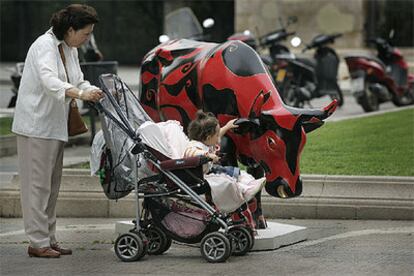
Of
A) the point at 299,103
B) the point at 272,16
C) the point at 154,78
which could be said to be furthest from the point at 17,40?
the point at 154,78

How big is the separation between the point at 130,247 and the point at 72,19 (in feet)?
5.43

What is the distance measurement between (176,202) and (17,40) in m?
29.3

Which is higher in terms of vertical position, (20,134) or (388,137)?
(20,134)

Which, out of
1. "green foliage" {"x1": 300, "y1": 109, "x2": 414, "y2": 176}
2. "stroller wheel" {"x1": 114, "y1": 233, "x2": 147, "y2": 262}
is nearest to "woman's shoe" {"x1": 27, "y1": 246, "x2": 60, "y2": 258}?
"stroller wheel" {"x1": 114, "y1": 233, "x2": 147, "y2": 262}

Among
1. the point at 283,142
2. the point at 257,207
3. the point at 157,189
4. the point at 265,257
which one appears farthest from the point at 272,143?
the point at 157,189

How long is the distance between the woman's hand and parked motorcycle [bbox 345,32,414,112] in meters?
11.5

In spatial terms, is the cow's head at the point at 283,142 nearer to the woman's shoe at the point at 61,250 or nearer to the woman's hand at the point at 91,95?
the woman's hand at the point at 91,95

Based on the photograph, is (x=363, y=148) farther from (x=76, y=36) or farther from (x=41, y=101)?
(x=41, y=101)

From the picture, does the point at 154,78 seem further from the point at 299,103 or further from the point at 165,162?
the point at 299,103

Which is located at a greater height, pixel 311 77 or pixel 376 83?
pixel 311 77

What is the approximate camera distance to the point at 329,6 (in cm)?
2756

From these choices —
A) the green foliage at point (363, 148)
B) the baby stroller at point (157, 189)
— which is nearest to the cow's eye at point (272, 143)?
the baby stroller at point (157, 189)

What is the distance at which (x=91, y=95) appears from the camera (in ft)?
29.0

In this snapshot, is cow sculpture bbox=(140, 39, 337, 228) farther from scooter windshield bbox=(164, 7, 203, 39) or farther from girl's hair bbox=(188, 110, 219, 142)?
scooter windshield bbox=(164, 7, 203, 39)
